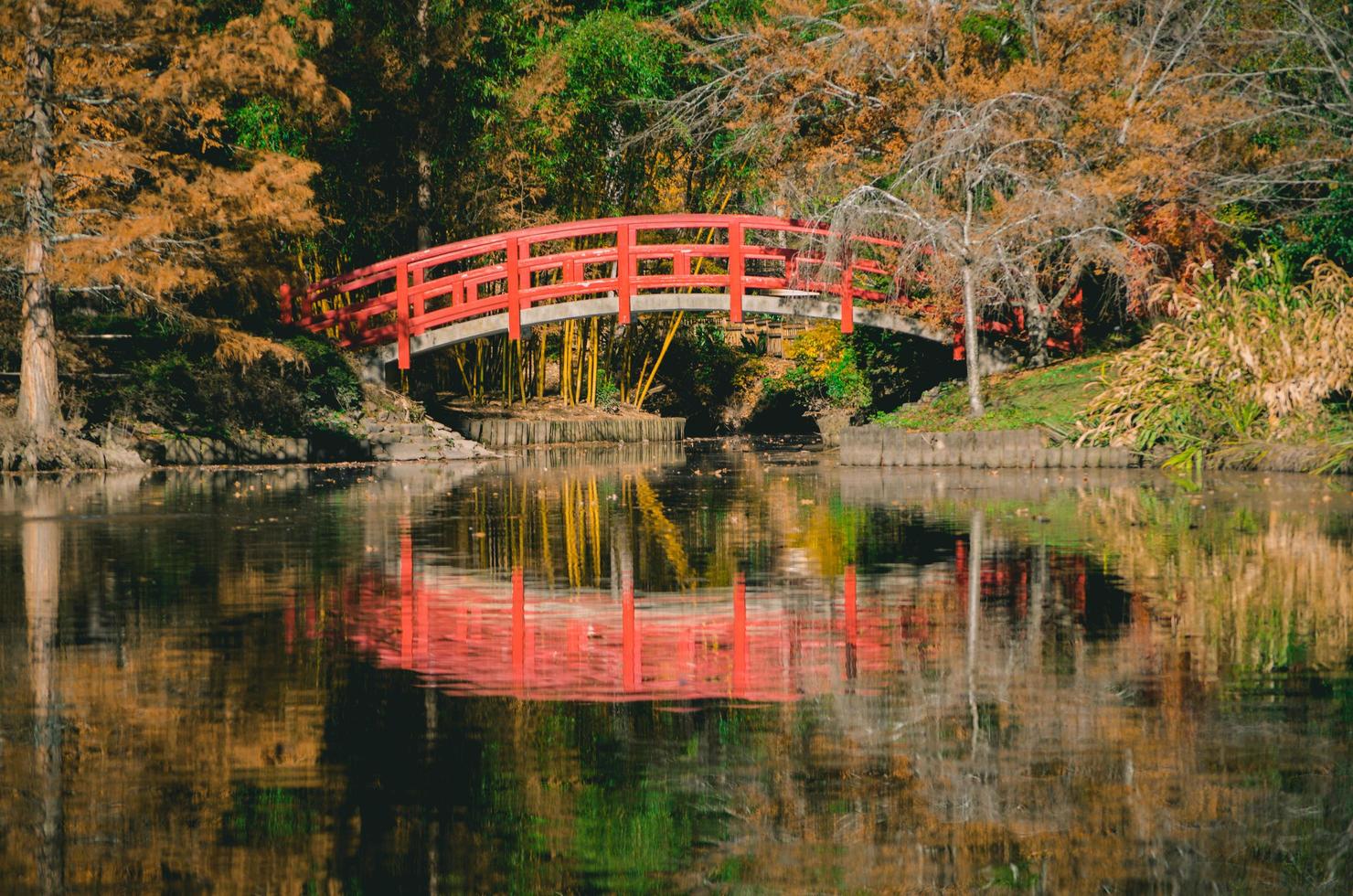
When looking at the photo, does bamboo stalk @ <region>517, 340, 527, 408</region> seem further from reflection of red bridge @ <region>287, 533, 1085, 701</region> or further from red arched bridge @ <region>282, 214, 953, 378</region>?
reflection of red bridge @ <region>287, 533, 1085, 701</region>

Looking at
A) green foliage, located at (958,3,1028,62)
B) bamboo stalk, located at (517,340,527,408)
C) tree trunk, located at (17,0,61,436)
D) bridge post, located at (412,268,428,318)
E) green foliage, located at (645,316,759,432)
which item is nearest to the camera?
tree trunk, located at (17,0,61,436)

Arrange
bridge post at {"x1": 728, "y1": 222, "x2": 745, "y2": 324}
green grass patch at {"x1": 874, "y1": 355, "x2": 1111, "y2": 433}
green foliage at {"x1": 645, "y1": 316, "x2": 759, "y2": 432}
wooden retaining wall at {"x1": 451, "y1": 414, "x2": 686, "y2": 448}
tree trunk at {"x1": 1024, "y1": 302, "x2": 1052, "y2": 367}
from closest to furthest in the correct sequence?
green grass patch at {"x1": 874, "y1": 355, "x2": 1111, "y2": 433}
tree trunk at {"x1": 1024, "y1": 302, "x2": 1052, "y2": 367}
bridge post at {"x1": 728, "y1": 222, "x2": 745, "y2": 324}
wooden retaining wall at {"x1": 451, "y1": 414, "x2": 686, "y2": 448}
green foliage at {"x1": 645, "y1": 316, "x2": 759, "y2": 432}

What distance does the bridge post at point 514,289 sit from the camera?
3038 centimetres

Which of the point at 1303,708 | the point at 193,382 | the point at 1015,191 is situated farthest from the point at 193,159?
the point at 1303,708

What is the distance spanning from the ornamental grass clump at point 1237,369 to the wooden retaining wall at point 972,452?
0.31 m

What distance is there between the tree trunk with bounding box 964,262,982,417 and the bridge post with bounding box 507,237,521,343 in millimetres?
8318

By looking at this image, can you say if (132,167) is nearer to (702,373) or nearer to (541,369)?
(541,369)

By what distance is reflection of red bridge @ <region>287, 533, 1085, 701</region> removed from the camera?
7.57 m

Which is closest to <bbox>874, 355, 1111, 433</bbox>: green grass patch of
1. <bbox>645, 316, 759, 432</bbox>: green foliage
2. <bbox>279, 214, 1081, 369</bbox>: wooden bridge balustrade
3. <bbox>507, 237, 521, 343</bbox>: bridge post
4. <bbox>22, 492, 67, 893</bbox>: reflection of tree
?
<bbox>279, 214, 1081, 369</bbox>: wooden bridge balustrade

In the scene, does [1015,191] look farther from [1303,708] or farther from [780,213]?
[1303,708]

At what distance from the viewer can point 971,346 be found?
84.3 feet

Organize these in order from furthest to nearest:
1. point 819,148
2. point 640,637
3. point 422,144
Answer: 1. point 422,144
2. point 819,148
3. point 640,637

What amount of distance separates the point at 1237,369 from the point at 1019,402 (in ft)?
15.1

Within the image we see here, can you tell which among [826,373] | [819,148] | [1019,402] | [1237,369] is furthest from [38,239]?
[826,373]
